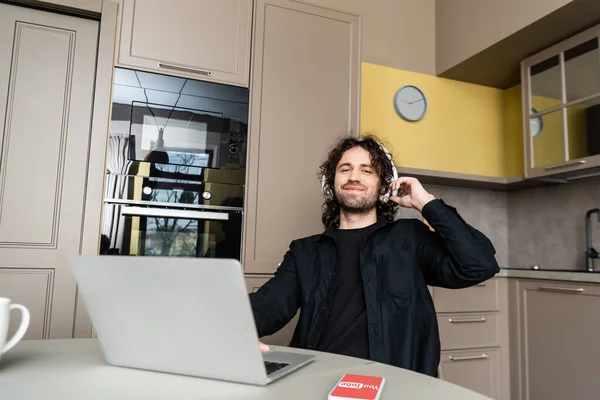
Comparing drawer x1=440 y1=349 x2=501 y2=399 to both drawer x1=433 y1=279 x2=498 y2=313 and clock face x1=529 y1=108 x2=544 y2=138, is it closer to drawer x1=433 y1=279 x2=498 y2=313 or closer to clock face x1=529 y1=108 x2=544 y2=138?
drawer x1=433 y1=279 x2=498 y2=313

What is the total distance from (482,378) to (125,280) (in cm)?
262

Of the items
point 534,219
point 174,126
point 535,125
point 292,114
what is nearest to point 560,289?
point 534,219

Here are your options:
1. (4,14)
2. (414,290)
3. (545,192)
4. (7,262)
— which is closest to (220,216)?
(7,262)

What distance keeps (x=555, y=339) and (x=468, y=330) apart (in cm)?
47

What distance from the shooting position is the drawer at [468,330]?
2734mm

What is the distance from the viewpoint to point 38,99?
78.6 inches

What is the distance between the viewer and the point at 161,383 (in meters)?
0.71

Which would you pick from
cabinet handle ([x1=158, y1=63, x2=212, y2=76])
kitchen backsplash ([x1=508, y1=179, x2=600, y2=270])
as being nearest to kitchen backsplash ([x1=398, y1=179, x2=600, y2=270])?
kitchen backsplash ([x1=508, y1=179, x2=600, y2=270])

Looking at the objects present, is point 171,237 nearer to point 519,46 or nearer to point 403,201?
point 403,201

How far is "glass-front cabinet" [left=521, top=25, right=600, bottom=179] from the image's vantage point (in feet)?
8.27

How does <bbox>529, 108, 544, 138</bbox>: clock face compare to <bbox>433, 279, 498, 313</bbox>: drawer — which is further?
<bbox>529, 108, 544, 138</bbox>: clock face

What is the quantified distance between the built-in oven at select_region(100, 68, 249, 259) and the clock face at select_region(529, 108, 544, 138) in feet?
5.77

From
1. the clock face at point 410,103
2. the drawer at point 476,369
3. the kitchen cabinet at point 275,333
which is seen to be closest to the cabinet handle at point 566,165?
the clock face at point 410,103

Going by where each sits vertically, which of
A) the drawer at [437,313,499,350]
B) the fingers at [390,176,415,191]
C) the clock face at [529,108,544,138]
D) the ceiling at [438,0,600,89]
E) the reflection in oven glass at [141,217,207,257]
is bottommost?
the drawer at [437,313,499,350]
